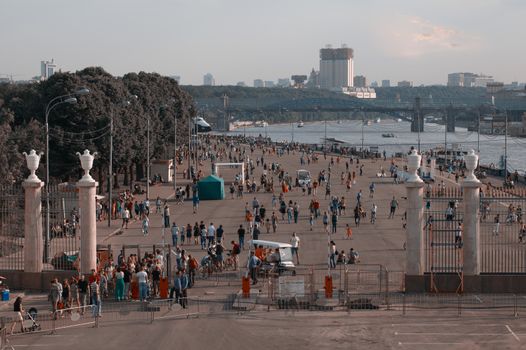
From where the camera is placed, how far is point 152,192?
58.6 metres

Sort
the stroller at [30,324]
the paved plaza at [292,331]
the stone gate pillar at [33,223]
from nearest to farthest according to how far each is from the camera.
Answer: the paved plaza at [292,331] → the stroller at [30,324] → the stone gate pillar at [33,223]

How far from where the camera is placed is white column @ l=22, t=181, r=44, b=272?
83.7 feet

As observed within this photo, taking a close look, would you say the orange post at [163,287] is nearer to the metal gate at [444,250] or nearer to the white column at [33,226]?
the white column at [33,226]

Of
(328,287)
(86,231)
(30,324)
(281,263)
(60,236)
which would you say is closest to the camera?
(30,324)

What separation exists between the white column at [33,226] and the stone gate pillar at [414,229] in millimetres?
9081

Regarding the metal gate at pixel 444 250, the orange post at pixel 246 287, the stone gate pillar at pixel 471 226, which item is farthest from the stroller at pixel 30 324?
the stone gate pillar at pixel 471 226

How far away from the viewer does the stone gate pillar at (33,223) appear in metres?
25.5

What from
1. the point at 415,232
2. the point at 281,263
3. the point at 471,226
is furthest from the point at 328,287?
the point at 281,263

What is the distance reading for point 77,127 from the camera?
52.3 m

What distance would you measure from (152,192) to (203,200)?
5855 mm

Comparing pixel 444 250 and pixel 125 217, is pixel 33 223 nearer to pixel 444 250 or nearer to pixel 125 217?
pixel 444 250

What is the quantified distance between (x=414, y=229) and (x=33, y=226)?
9.33m

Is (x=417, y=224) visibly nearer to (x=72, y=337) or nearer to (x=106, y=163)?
(x=72, y=337)

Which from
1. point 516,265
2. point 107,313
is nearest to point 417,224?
point 516,265
